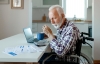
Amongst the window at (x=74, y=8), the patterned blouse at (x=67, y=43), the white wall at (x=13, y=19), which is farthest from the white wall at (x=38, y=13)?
the patterned blouse at (x=67, y=43)

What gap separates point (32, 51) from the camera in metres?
1.48

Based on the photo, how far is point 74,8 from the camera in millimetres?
6395

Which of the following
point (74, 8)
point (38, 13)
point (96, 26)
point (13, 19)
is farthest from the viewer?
point (38, 13)

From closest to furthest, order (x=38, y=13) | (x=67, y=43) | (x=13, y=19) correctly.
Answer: (x=67, y=43)
(x=13, y=19)
(x=38, y=13)

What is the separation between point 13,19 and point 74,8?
3033 millimetres

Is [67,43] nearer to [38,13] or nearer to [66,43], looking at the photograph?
[66,43]

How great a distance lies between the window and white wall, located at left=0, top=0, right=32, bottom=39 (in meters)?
2.61

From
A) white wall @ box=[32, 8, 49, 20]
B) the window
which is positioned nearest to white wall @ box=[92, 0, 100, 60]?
the window

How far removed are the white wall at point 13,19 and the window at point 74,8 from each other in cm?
261

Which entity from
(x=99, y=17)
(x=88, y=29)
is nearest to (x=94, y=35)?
(x=99, y=17)

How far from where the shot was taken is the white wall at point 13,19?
13.0ft

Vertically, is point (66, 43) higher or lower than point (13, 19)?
lower

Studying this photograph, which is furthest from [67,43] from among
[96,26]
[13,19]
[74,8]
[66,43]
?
[74,8]

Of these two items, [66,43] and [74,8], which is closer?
[66,43]
